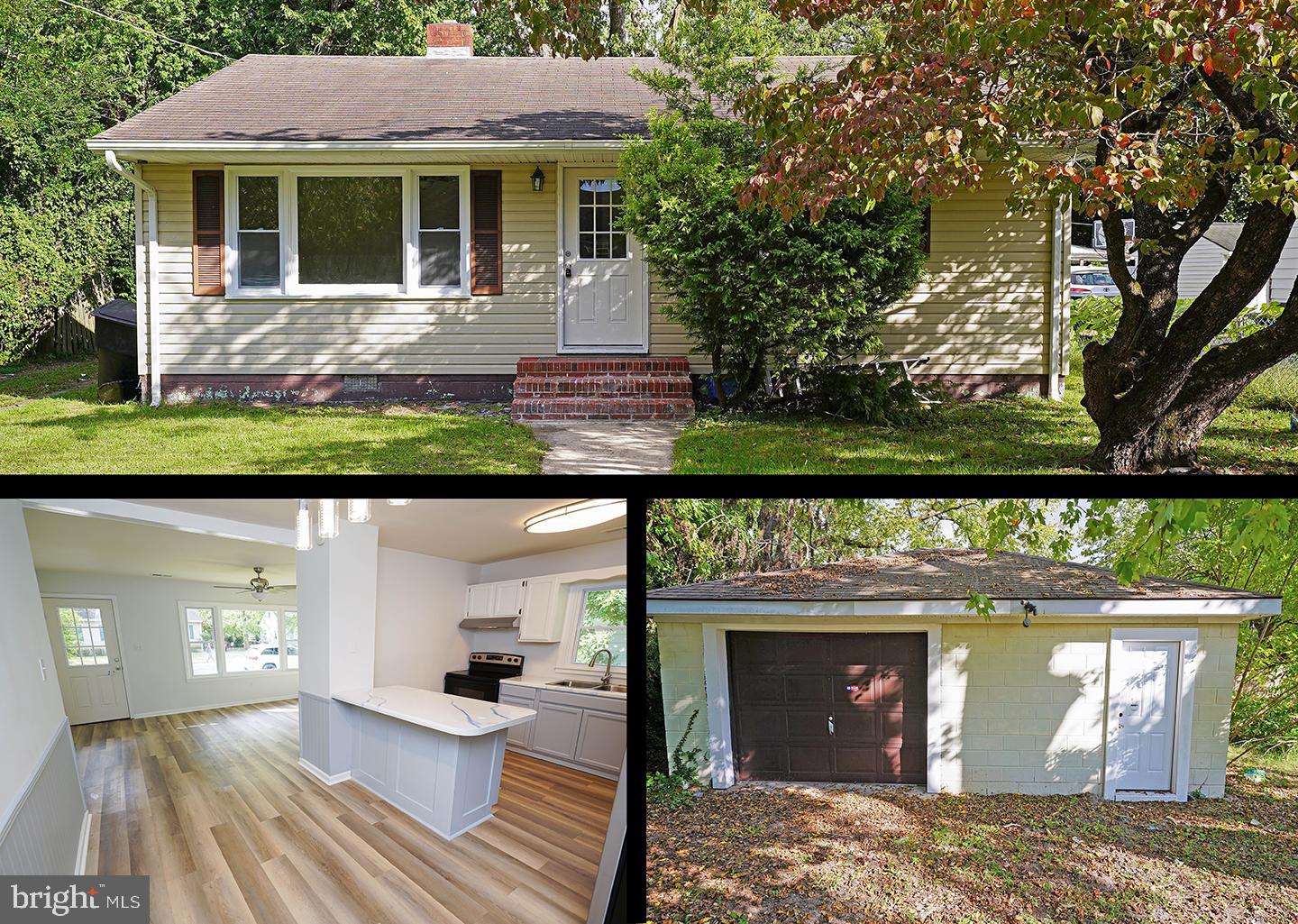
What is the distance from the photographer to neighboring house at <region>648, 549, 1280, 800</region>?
270 centimetres

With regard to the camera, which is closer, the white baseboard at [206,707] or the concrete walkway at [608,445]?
the white baseboard at [206,707]

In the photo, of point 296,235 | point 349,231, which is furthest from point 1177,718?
point 296,235

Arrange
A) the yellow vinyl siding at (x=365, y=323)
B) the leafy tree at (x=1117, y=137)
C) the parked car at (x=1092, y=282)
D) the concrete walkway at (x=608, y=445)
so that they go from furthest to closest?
the parked car at (x=1092, y=282)
the yellow vinyl siding at (x=365, y=323)
the concrete walkway at (x=608, y=445)
the leafy tree at (x=1117, y=137)

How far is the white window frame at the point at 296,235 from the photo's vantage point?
7.93m

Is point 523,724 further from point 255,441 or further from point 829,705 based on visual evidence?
point 255,441

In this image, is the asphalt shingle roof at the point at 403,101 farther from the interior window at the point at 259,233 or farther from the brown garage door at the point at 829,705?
the brown garage door at the point at 829,705

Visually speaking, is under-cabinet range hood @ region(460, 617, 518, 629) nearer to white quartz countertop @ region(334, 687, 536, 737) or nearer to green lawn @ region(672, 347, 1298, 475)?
white quartz countertop @ region(334, 687, 536, 737)

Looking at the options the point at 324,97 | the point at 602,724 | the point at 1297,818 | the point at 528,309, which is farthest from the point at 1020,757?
the point at 324,97

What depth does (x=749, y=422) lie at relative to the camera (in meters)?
6.79

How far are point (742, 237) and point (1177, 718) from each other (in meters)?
4.43

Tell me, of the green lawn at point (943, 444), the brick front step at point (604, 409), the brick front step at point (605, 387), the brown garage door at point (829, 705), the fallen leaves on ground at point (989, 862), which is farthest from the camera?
the brick front step at point (605, 387)

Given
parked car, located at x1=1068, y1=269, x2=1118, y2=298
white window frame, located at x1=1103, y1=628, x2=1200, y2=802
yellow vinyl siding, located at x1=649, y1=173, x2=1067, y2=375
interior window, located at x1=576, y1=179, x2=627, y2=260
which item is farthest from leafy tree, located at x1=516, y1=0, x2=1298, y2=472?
parked car, located at x1=1068, y1=269, x2=1118, y2=298

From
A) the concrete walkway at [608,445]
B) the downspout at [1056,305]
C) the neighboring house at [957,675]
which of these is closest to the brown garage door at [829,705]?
the neighboring house at [957,675]

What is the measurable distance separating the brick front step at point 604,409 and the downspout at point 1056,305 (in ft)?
11.2
